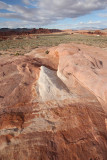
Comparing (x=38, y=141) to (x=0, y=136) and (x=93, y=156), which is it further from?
(x=93, y=156)

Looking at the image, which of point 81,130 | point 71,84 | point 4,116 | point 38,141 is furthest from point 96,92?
point 4,116

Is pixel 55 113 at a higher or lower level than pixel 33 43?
lower

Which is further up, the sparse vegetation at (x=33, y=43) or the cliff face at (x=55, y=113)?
the sparse vegetation at (x=33, y=43)

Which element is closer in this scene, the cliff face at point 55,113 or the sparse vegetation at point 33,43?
the cliff face at point 55,113

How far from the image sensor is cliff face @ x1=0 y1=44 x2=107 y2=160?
7.27 feet

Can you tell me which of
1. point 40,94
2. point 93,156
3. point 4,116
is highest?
point 40,94

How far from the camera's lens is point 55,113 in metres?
3.07

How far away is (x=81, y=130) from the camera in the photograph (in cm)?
263

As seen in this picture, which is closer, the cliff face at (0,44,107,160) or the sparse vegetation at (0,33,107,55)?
the cliff face at (0,44,107,160)

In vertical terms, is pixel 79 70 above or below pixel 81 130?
above

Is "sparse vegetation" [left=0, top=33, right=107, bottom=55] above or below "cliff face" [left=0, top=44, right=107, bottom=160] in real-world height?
above

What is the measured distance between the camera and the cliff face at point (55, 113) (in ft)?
7.27

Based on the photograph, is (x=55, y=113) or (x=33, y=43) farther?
(x=33, y=43)

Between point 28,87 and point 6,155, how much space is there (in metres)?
2.34
